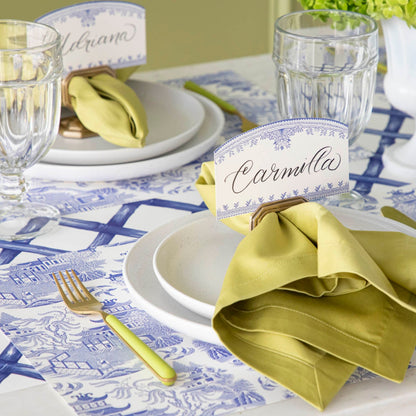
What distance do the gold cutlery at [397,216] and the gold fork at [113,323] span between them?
40 cm

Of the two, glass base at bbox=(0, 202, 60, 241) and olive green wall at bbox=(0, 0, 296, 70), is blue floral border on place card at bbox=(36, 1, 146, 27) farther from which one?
olive green wall at bbox=(0, 0, 296, 70)

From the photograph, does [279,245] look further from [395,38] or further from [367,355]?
[395,38]

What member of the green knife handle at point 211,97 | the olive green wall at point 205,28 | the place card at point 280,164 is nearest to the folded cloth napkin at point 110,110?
the green knife handle at point 211,97

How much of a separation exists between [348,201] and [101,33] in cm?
47

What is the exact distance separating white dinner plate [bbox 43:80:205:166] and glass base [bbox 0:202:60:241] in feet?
0.34

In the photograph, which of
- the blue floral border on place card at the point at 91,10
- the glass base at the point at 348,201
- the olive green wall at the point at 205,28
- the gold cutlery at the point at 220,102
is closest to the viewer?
the glass base at the point at 348,201

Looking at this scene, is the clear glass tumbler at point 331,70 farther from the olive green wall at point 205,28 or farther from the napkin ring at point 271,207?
the olive green wall at point 205,28

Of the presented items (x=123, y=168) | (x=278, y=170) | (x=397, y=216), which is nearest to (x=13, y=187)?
(x=123, y=168)

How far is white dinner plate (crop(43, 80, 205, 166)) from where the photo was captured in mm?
1084

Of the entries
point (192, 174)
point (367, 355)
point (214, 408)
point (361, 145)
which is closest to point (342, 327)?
point (367, 355)

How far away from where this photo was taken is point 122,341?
2.36 ft

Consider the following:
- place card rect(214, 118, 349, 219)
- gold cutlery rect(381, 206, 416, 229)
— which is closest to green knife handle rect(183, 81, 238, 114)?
gold cutlery rect(381, 206, 416, 229)

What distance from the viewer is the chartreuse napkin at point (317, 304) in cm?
64

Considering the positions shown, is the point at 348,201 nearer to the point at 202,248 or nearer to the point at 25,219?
the point at 202,248
